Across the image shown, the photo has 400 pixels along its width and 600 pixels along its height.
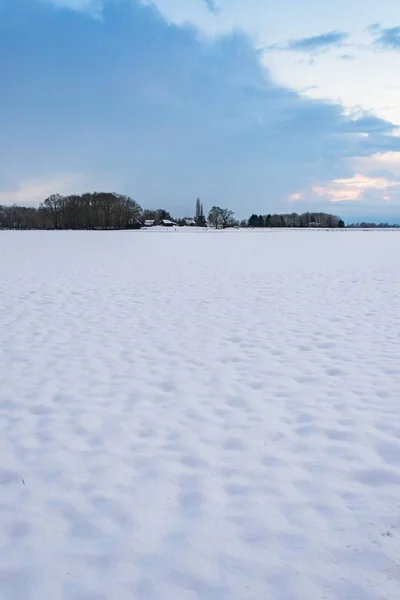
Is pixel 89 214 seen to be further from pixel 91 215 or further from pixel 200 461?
pixel 200 461

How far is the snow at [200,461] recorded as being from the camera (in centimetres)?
255

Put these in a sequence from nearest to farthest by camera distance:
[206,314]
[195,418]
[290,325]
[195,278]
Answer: [195,418] < [290,325] < [206,314] < [195,278]

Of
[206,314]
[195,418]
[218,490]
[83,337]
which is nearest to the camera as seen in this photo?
[218,490]

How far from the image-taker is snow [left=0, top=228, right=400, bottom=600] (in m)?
2.55

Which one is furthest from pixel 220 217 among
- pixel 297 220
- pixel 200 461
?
pixel 200 461

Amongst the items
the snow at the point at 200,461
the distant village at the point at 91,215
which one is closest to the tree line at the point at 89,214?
the distant village at the point at 91,215

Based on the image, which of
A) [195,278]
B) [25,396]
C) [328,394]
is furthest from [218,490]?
[195,278]

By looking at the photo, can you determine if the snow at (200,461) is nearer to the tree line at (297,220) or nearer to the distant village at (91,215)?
the distant village at (91,215)

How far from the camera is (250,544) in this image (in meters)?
2.73

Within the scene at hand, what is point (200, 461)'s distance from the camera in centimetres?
364

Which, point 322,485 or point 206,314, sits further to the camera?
point 206,314

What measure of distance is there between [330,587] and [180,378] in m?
3.30

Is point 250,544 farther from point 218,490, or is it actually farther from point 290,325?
point 290,325

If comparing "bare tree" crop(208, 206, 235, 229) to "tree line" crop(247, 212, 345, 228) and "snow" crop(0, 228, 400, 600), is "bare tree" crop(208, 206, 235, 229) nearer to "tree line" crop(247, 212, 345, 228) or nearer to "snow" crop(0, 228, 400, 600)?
"tree line" crop(247, 212, 345, 228)
